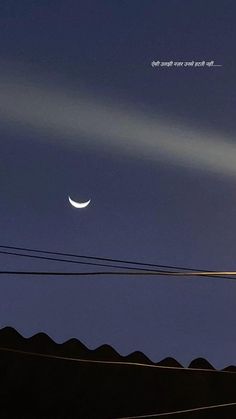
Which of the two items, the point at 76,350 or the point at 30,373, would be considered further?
the point at 76,350

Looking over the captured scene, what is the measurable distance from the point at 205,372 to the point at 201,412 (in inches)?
32.1

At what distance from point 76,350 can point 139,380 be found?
1.39 metres

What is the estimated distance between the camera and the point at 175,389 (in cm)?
1222

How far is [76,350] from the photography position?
12070 millimetres

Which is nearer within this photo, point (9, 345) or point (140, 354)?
point (9, 345)

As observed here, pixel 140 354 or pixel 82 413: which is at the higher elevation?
pixel 140 354

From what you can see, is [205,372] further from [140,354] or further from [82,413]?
[82,413]

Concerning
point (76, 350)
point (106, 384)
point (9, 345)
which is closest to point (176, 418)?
point (106, 384)

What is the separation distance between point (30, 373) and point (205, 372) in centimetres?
355

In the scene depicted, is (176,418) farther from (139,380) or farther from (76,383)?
(76,383)

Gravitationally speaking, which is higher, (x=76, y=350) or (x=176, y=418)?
(x=76, y=350)

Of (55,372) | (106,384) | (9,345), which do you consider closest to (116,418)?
(106,384)

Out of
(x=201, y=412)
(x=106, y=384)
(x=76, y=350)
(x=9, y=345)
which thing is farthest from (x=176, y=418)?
(x=9, y=345)

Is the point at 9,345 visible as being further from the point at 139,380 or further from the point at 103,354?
the point at 139,380
